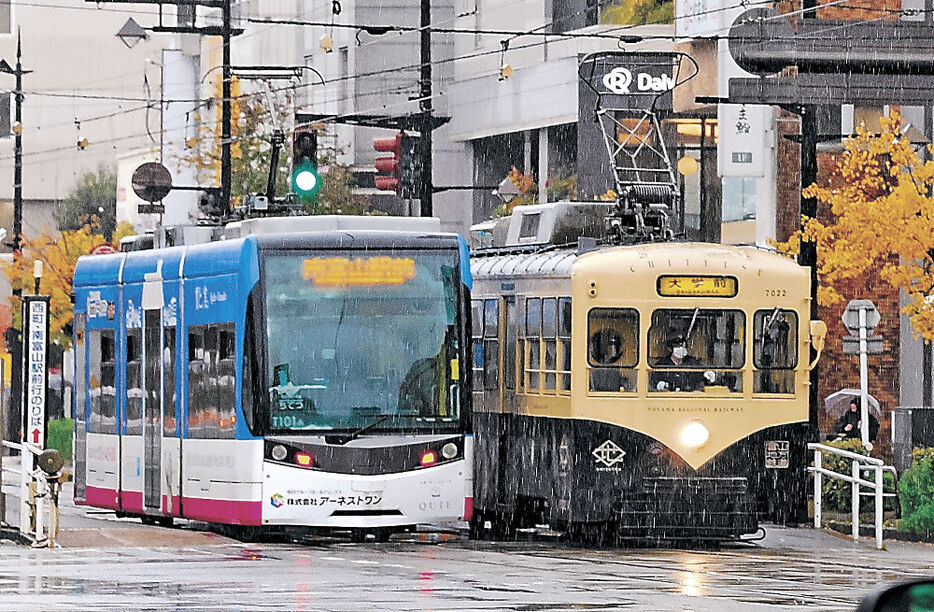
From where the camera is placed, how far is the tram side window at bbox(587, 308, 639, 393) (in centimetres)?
2345

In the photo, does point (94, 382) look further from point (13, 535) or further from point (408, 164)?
point (408, 164)

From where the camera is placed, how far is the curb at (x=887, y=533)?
84.8 ft

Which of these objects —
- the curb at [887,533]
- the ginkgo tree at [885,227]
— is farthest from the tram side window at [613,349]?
the ginkgo tree at [885,227]

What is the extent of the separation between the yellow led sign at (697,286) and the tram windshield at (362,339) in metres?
2.10

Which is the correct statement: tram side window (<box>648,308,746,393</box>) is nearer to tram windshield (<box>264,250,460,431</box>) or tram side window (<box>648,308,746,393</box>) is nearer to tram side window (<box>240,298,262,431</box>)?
tram windshield (<box>264,250,460,431</box>)

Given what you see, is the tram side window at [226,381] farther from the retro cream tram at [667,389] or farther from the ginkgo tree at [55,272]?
the ginkgo tree at [55,272]

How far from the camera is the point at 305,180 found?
27.5 m

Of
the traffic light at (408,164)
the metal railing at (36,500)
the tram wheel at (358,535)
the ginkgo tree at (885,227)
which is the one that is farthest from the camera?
the traffic light at (408,164)

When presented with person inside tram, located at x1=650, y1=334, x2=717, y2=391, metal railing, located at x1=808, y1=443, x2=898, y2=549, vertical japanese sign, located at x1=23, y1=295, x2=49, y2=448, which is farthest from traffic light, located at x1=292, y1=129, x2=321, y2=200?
metal railing, located at x1=808, y1=443, x2=898, y2=549

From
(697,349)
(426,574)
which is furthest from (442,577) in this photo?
(697,349)

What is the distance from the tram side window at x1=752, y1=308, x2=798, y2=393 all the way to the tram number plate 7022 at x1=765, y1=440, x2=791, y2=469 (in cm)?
52

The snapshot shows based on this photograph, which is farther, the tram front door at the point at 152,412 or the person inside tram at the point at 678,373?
the tram front door at the point at 152,412

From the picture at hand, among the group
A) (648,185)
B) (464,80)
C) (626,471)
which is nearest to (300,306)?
(626,471)

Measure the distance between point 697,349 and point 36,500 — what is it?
6.52 m
